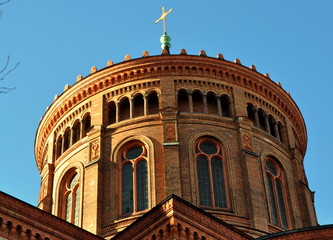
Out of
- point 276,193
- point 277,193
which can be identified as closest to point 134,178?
point 276,193

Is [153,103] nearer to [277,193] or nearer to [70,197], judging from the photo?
[70,197]

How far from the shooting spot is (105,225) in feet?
108

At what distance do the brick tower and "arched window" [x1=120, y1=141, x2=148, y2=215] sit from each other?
53mm

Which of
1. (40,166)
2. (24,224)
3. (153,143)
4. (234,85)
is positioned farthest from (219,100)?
(24,224)

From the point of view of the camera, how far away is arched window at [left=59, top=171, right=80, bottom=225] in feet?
116

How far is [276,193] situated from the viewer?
1407 inches

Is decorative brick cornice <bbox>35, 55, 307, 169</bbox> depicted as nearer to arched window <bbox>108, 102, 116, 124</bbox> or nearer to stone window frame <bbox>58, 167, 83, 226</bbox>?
arched window <bbox>108, 102, 116, 124</bbox>

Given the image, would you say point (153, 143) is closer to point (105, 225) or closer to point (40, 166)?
point (105, 225)

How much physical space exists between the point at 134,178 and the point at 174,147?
2438 mm

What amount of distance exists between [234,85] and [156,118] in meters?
4.96

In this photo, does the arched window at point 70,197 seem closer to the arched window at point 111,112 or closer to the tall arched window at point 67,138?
the tall arched window at point 67,138

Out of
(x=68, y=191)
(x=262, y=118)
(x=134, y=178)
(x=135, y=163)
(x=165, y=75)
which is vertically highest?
(x=165, y=75)

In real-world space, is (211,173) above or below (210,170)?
below

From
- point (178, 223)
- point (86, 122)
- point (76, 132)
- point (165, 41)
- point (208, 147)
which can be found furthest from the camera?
point (165, 41)
